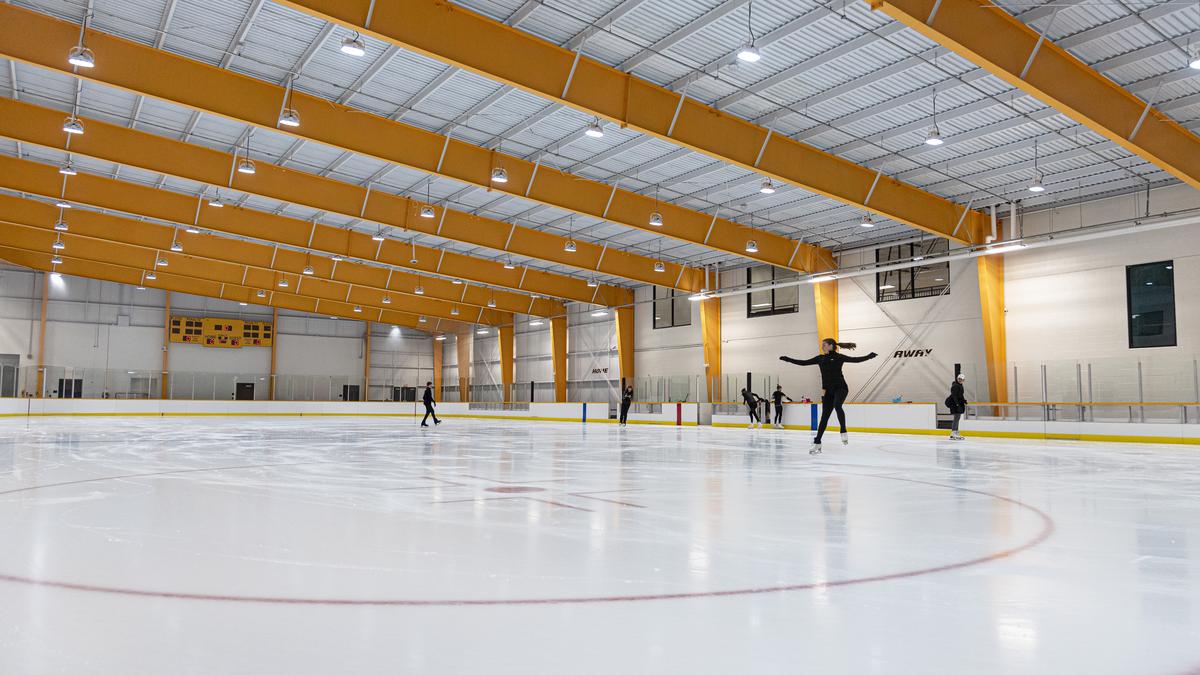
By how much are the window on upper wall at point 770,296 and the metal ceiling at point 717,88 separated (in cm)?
865

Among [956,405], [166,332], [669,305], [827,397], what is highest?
[669,305]

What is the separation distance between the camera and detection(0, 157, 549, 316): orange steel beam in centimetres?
2288

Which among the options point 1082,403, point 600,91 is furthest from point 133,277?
point 1082,403

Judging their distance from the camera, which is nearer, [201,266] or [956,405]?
[956,405]

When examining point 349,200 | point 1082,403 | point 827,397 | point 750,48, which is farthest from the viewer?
point 349,200

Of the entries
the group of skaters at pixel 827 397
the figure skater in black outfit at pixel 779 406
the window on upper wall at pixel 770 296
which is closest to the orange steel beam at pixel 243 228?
the group of skaters at pixel 827 397

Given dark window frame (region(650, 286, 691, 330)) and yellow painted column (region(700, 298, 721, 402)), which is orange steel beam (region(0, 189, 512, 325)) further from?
yellow painted column (region(700, 298, 721, 402))

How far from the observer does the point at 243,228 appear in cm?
2720

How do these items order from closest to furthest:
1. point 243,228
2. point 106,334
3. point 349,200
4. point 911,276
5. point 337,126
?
point 337,126, point 349,200, point 243,228, point 911,276, point 106,334

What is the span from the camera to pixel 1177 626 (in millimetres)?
2885

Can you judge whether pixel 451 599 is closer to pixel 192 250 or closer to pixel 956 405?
pixel 956 405

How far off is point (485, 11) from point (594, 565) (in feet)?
40.5

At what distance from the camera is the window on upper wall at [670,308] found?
38.1 meters

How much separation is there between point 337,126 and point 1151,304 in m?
22.5
